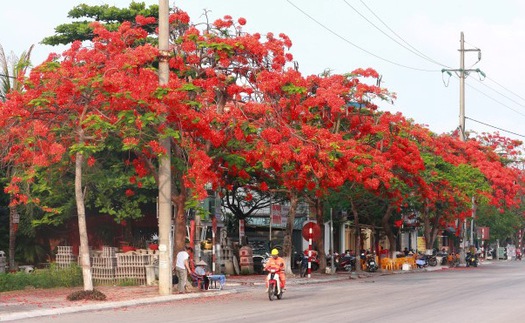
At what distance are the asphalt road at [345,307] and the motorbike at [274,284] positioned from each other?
0.30 metres

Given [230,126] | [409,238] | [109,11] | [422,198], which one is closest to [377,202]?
[422,198]

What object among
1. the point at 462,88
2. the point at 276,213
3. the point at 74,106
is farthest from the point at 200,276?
the point at 462,88

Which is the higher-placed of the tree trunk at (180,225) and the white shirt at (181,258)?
the tree trunk at (180,225)

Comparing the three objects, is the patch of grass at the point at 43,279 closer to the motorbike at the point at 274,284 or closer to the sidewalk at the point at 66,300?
the sidewalk at the point at 66,300

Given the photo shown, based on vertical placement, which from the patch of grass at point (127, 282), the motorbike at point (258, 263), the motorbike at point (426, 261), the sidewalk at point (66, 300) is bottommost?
the motorbike at point (426, 261)

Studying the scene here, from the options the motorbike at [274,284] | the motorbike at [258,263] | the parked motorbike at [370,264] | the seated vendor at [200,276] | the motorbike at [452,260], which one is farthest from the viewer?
the motorbike at [452,260]

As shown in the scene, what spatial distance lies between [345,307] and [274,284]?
3.89 metres

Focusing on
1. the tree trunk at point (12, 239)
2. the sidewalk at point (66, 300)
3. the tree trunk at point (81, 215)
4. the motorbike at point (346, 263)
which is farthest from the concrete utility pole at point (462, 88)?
the tree trunk at point (81, 215)

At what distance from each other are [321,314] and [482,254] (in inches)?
2774

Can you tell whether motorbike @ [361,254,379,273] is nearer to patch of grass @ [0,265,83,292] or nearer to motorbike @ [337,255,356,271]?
motorbike @ [337,255,356,271]

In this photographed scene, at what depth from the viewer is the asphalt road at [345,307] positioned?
20.5 meters

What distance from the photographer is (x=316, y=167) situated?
32.9 m

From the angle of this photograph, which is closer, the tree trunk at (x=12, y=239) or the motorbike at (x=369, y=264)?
the tree trunk at (x=12, y=239)

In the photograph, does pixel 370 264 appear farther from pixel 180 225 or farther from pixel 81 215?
pixel 81 215
